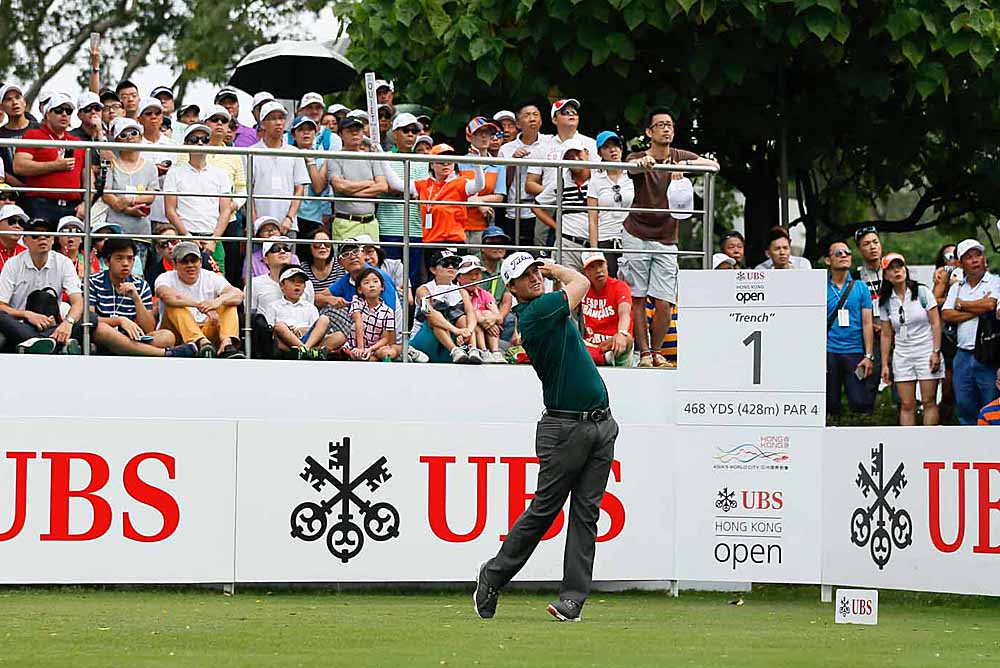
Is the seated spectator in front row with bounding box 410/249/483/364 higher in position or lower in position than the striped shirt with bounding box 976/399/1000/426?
higher

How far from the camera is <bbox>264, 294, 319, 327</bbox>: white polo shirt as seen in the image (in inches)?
524

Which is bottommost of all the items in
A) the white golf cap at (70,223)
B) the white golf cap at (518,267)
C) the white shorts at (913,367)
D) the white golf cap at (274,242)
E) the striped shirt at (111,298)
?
the white shorts at (913,367)


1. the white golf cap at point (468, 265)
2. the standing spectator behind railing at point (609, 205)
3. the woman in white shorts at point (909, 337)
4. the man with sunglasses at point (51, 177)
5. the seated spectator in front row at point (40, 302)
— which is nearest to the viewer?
the seated spectator in front row at point (40, 302)

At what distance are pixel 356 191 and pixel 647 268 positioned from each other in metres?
2.35

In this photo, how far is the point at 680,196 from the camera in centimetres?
1394

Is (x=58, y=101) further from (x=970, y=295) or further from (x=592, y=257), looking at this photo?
(x=970, y=295)

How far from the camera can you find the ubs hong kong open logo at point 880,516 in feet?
40.2

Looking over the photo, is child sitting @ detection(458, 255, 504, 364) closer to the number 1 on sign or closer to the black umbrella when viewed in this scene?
the number 1 on sign

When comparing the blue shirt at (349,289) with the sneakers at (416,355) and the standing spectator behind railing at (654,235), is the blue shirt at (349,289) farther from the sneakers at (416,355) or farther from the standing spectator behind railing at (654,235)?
the standing spectator behind railing at (654,235)

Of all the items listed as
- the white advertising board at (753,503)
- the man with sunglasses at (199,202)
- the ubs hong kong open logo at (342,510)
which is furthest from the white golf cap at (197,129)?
the white advertising board at (753,503)

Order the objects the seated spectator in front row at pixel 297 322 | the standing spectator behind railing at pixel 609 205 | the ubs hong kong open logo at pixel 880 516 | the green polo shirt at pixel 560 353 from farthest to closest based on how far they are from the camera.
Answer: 1. the standing spectator behind railing at pixel 609 205
2. the seated spectator in front row at pixel 297 322
3. the ubs hong kong open logo at pixel 880 516
4. the green polo shirt at pixel 560 353

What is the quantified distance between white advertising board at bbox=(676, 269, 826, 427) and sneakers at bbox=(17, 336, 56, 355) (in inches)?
180

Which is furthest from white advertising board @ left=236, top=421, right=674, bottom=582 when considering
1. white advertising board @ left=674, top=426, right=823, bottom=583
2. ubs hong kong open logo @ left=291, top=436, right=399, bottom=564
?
white advertising board @ left=674, top=426, right=823, bottom=583

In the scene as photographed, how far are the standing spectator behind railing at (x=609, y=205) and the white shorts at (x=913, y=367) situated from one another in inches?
112
